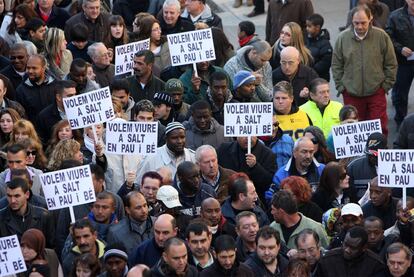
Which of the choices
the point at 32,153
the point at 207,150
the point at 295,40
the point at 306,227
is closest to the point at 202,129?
the point at 207,150

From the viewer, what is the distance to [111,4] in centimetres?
2766

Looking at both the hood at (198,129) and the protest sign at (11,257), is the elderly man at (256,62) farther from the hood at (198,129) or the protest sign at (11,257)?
the protest sign at (11,257)

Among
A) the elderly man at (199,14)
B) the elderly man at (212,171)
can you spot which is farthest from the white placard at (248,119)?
the elderly man at (199,14)

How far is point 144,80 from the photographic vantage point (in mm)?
21844

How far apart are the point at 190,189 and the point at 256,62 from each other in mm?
4320

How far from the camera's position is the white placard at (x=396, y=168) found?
17938mm

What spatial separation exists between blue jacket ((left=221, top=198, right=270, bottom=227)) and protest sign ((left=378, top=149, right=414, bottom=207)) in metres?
1.28

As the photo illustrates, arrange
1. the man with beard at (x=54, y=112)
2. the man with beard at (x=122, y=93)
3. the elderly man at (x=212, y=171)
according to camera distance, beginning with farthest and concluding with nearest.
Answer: the man with beard at (x=122, y=93) < the man with beard at (x=54, y=112) < the elderly man at (x=212, y=171)

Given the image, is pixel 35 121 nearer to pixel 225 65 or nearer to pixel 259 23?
pixel 225 65

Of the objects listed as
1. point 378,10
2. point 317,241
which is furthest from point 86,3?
point 317,241

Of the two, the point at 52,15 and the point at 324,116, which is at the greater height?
the point at 52,15

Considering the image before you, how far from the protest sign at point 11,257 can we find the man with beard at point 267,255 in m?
2.23

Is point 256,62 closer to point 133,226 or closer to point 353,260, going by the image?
point 133,226

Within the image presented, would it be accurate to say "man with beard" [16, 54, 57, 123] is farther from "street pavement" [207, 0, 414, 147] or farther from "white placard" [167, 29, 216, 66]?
"street pavement" [207, 0, 414, 147]
